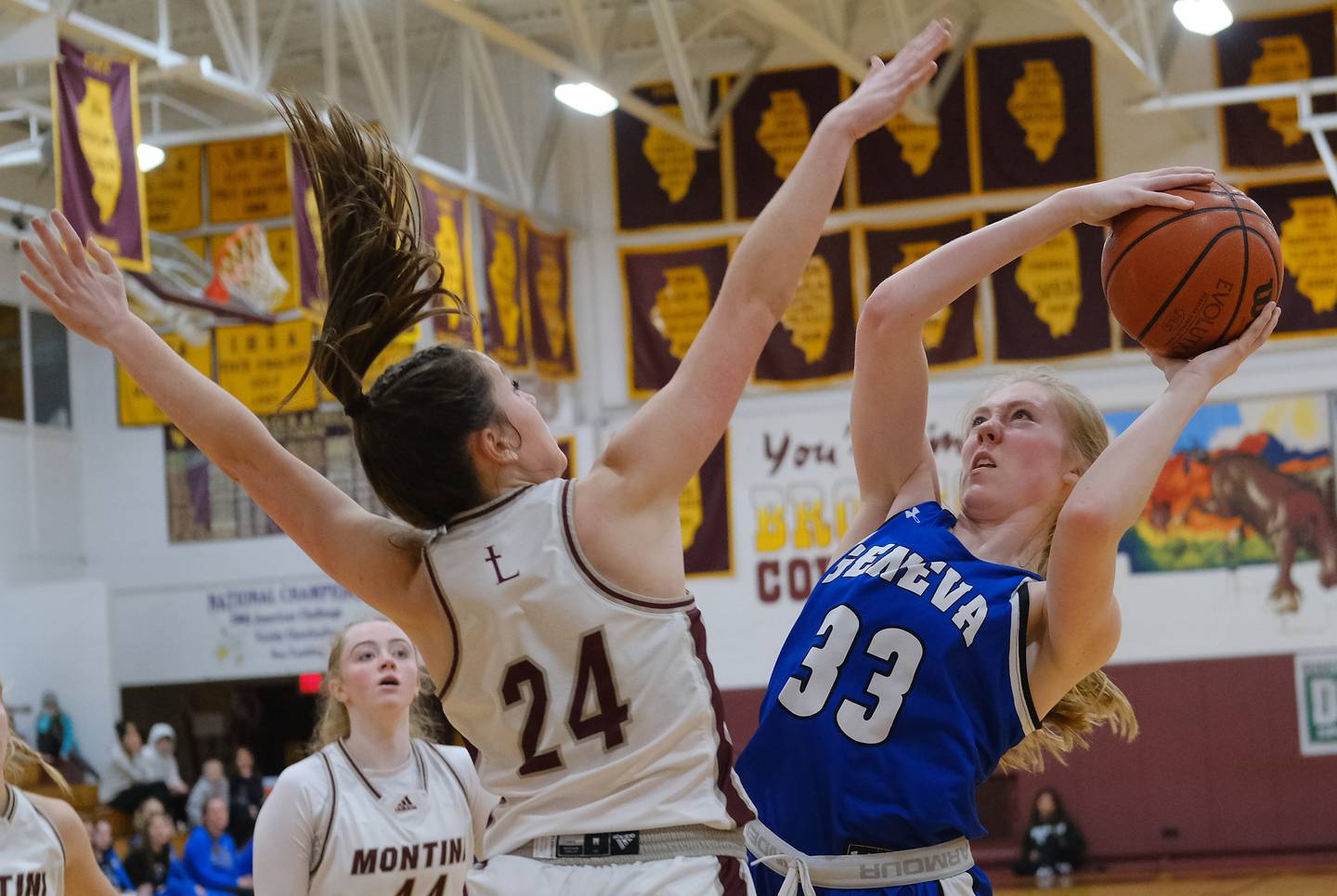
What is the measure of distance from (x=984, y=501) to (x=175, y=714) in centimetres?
1515

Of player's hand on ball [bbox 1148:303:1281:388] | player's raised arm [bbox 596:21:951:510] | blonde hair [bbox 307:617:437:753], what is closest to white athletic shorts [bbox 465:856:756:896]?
player's raised arm [bbox 596:21:951:510]

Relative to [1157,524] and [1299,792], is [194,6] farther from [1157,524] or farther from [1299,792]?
[1299,792]

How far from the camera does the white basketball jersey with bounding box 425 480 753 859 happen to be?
2.20 m

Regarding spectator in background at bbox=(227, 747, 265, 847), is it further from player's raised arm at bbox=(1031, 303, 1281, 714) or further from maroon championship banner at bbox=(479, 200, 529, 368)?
player's raised arm at bbox=(1031, 303, 1281, 714)

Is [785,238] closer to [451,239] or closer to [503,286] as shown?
[451,239]

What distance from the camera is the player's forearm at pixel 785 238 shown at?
225 cm

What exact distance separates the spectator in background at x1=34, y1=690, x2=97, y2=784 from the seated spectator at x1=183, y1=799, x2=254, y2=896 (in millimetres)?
4178

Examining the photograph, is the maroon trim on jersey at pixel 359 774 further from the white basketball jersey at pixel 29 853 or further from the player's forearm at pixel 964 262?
the player's forearm at pixel 964 262

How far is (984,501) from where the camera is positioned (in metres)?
2.96

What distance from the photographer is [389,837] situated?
176 inches

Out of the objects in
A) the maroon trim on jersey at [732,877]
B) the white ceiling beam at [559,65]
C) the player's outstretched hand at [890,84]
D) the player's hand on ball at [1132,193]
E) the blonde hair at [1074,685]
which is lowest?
the maroon trim on jersey at [732,877]

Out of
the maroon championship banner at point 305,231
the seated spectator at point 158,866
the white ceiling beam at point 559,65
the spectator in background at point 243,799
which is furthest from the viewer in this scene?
the spectator in background at point 243,799

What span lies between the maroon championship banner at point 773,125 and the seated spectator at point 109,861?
7.79 m

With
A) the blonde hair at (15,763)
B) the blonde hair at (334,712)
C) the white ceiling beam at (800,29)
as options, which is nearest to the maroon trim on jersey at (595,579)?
the blonde hair at (334,712)
